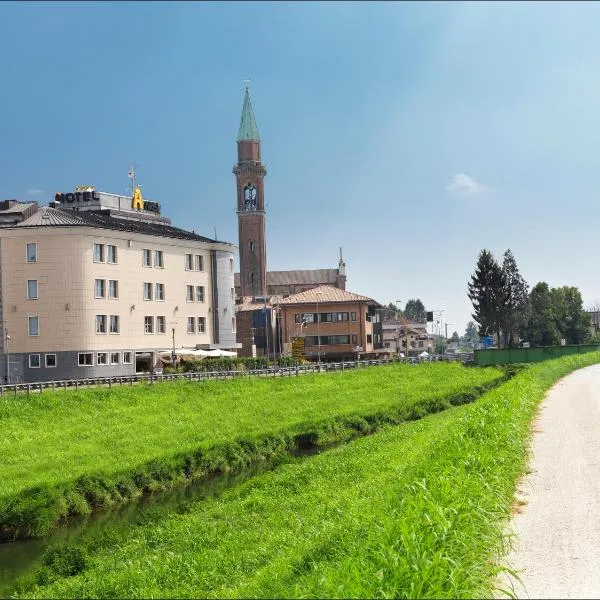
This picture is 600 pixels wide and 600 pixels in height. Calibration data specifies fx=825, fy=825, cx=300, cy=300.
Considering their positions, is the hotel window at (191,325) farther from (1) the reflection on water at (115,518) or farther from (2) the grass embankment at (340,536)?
(2) the grass embankment at (340,536)

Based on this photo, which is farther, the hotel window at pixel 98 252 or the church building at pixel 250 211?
the church building at pixel 250 211

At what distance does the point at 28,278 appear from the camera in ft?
184

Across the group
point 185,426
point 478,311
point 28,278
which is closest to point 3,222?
point 28,278

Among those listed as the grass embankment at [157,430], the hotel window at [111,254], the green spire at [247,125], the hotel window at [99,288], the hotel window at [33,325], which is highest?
the green spire at [247,125]

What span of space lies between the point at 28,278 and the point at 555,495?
47.4m

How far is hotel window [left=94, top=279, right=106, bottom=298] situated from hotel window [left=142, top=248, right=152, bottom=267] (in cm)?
478

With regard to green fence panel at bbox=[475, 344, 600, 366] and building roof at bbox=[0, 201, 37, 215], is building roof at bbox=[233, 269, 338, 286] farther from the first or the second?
building roof at bbox=[0, 201, 37, 215]

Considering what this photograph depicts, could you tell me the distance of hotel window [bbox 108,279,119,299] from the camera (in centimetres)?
5856

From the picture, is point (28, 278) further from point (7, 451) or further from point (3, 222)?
point (7, 451)

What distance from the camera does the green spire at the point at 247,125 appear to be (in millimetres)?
156375

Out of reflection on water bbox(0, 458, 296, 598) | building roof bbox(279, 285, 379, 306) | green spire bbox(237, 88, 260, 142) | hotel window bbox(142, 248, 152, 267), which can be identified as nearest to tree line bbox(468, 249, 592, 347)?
building roof bbox(279, 285, 379, 306)

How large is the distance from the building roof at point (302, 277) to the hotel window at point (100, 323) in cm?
10523

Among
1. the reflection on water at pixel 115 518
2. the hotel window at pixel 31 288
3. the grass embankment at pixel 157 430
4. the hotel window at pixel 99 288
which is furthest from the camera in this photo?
the hotel window at pixel 99 288

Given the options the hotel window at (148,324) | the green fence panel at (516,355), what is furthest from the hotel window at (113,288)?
the green fence panel at (516,355)
